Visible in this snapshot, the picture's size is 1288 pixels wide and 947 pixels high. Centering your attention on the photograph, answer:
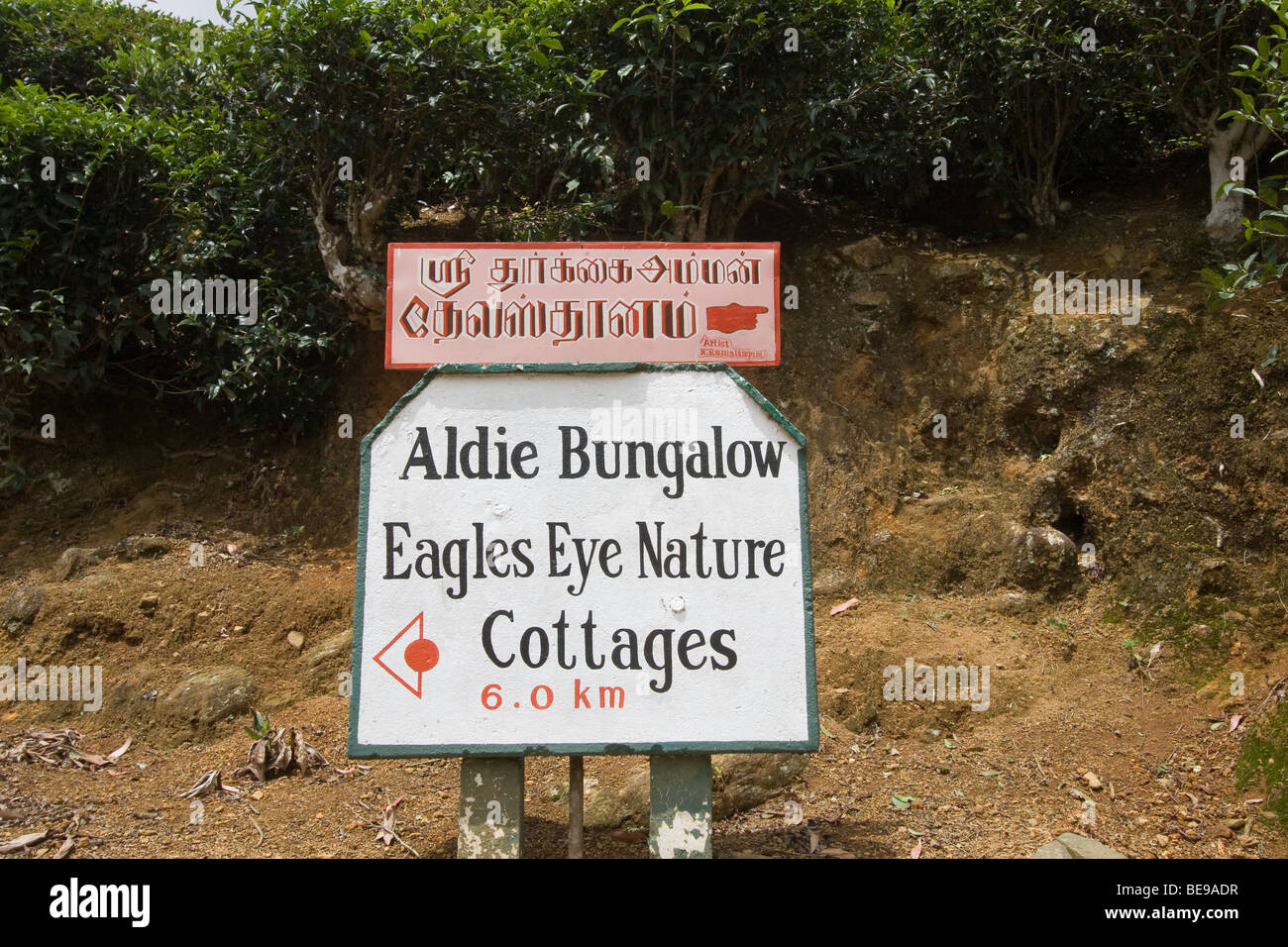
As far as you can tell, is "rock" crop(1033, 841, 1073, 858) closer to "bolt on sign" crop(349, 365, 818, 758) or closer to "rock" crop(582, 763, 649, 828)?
"bolt on sign" crop(349, 365, 818, 758)

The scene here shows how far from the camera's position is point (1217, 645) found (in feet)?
20.1

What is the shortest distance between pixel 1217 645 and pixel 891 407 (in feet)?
10.0

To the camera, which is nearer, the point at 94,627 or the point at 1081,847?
the point at 1081,847

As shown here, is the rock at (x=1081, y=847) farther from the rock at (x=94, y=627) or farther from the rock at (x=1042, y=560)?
the rock at (x=94, y=627)

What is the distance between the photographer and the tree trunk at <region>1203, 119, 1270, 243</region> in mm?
7742

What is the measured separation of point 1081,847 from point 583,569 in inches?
100

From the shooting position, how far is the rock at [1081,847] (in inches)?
165

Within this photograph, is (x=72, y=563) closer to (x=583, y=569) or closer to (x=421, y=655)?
(x=421, y=655)

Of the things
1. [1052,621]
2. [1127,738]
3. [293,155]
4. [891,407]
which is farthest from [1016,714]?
[293,155]

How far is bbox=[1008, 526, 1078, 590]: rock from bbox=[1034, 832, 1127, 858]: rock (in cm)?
274

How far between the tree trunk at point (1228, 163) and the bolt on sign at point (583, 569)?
6116mm

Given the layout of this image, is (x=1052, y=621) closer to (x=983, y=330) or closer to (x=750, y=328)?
(x=983, y=330)

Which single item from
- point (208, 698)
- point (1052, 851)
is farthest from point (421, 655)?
point (208, 698)

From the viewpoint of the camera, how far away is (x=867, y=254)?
344 inches
